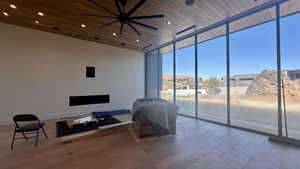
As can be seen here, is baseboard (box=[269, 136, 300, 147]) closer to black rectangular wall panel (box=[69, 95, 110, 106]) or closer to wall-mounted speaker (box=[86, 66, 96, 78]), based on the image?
black rectangular wall panel (box=[69, 95, 110, 106])

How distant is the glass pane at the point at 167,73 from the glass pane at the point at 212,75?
159 cm

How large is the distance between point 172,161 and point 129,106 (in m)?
5.34

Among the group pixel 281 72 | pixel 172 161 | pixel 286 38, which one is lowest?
pixel 172 161

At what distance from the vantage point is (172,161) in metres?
2.43

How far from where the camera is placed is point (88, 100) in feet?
20.5

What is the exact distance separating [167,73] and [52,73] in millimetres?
5117

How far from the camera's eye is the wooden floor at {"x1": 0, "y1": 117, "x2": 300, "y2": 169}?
231 cm

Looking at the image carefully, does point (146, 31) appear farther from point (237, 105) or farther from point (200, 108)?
point (237, 105)

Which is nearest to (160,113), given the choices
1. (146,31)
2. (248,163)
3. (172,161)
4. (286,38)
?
(172,161)

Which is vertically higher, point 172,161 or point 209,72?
point 209,72

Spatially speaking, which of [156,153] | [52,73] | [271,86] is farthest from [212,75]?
[52,73]

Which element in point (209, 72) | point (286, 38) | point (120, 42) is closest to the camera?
point (286, 38)

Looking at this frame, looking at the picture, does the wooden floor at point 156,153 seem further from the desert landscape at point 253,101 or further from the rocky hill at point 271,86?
the rocky hill at point 271,86

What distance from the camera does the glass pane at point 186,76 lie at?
555 centimetres
